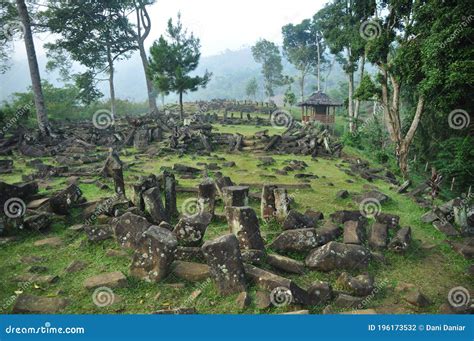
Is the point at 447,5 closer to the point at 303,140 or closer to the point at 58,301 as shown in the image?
the point at 303,140

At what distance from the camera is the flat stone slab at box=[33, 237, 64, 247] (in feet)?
22.8

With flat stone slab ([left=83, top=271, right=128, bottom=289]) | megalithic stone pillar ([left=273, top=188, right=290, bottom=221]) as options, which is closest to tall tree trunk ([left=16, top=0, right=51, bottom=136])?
megalithic stone pillar ([left=273, top=188, right=290, bottom=221])

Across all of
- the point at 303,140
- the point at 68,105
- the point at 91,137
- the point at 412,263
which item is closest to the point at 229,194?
the point at 412,263

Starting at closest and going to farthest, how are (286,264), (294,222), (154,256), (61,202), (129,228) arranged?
(154,256)
(286,264)
(129,228)
(294,222)
(61,202)

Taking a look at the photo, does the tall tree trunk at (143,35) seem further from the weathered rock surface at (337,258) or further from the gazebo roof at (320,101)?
the weathered rock surface at (337,258)

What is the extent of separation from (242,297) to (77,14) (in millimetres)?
30015

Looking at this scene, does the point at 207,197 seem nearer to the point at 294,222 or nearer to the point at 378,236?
the point at 294,222

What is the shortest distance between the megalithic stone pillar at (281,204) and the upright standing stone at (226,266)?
2.95m

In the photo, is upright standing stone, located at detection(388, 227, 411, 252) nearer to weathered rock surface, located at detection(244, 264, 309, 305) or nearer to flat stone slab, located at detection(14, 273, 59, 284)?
weathered rock surface, located at detection(244, 264, 309, 305)

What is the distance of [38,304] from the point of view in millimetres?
4828

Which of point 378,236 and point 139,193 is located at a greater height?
point 139,193

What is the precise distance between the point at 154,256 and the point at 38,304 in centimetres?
168

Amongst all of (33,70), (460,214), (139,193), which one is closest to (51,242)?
(139,193)

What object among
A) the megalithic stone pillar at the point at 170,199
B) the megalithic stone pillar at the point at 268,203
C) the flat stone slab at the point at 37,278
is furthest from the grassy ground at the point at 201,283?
the megalithic stone pillar at the point at 170,199
